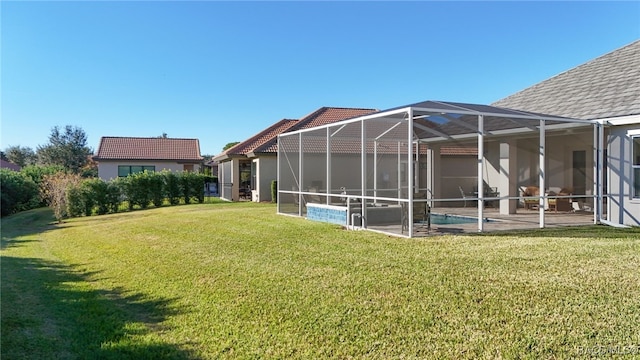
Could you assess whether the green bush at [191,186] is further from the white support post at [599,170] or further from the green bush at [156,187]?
the white support post at [599,170]

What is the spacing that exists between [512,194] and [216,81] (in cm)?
1756

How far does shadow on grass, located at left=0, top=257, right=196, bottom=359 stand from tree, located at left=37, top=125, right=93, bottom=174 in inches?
1720

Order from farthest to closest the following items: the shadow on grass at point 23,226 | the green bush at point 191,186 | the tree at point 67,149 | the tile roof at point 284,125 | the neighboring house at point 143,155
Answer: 1. the tree at point 67,149
2. the neighboring house at point 143,155
3. the tile roof at point 284,125
4. the green bush at point 191,186
5. the shadow on grass at point 23,226

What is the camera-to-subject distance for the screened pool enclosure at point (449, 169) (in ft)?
37.5

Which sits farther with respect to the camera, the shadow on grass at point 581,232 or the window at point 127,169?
the window at point 127,169

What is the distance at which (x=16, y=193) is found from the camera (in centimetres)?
2411

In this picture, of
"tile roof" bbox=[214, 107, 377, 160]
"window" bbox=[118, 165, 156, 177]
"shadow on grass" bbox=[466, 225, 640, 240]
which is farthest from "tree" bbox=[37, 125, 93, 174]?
"shadow on grass" bbox=[466, 225, 640, 240]

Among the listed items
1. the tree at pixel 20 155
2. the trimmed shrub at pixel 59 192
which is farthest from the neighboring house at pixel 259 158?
the tree at pixel 20 155

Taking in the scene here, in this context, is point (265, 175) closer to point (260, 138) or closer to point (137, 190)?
point (260, 138)

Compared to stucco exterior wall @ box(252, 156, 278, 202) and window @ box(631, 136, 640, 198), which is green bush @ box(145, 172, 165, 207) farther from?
window @ box(631, 136, 640, 198)

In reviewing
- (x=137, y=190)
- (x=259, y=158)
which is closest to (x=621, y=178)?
(x=259, y=158)

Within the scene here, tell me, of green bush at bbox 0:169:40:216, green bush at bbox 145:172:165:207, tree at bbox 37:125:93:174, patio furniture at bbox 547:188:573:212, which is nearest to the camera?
patio furniture at bbox 547:188:573:212

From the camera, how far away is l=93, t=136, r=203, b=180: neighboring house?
32469mm

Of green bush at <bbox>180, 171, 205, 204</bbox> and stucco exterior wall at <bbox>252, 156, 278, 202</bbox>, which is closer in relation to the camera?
stucco exterior wall at <bbox>252, 156, 278, 202</bbox>
